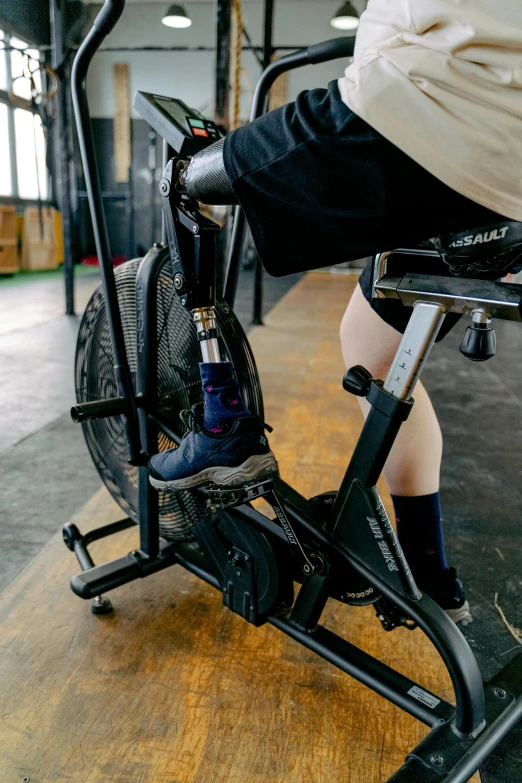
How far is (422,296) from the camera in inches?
33.0

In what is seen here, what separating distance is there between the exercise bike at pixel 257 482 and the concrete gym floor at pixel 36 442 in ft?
0.86

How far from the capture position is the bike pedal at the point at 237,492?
973 mm

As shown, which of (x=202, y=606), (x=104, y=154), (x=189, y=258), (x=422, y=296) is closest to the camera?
(x=422, y=296)

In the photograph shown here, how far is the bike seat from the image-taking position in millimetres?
753

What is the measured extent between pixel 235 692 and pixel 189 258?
774 mm

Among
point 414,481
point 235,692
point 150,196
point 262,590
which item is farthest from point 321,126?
point 150,196

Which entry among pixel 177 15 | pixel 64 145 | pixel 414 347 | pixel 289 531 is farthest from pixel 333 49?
pixel 177 15

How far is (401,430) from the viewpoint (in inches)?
43.7

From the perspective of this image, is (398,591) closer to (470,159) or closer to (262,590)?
(262,590)

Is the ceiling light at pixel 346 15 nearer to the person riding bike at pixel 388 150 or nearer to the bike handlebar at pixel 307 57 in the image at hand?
the bike handlebar at pixel 307 57

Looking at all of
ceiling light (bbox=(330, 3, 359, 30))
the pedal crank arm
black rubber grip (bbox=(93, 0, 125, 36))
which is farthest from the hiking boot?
ceiling light (bbox=(330, 3, 359, 30))

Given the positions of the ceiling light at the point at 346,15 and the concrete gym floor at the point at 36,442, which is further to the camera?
the ceiling light at the point at 346,15

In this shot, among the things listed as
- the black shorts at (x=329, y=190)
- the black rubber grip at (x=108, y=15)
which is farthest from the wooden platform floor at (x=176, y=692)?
the black rubber grip at (x=108, y=15)

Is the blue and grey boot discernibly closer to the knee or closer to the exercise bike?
the exercise bike
